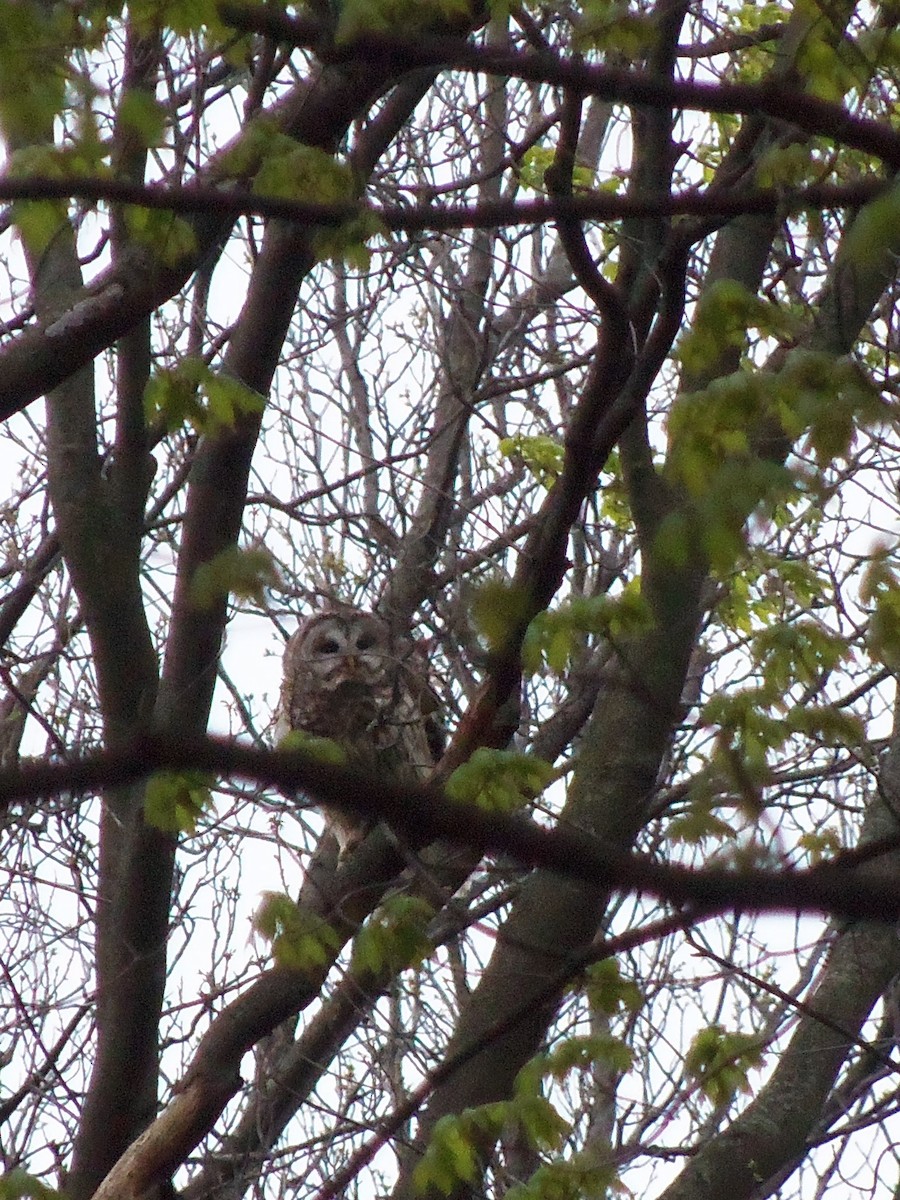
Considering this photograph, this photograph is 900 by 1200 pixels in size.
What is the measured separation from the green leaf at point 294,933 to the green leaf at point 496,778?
497 mm

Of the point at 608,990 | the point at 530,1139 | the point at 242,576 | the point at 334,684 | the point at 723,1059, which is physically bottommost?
the point at 530,1139

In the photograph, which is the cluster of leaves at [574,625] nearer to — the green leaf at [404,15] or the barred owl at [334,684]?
the green leaf at [404,15]

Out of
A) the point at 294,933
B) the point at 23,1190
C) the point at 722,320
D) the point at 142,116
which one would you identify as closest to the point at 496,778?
the point at 294,933

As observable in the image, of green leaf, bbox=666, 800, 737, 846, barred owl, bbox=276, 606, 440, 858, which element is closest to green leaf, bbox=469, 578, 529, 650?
green leaf, bbox=666, 800, 737, 846

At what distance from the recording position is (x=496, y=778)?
11.6 feet

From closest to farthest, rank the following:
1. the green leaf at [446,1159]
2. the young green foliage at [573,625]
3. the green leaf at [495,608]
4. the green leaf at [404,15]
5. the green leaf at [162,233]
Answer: the green leaf at [495,608] < the green leaf at [404,15] < the young green foliage at [573,625] < the green leaf at [446,1159] < the green leaf at [162,233]

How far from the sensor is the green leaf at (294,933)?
3.67 m

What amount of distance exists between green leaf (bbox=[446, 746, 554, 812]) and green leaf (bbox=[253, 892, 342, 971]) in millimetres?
497

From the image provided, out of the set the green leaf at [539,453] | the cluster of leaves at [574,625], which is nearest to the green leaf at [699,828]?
the cluster of leaves at [574,625]

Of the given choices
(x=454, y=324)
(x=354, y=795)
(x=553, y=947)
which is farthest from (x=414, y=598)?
(x=354, y=795)

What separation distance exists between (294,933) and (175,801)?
1.37 feet

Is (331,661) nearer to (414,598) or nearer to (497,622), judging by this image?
(414,598)

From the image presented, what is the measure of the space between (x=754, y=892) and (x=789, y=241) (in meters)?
3.03

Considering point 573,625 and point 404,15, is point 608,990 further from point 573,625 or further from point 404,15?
point 404,15
